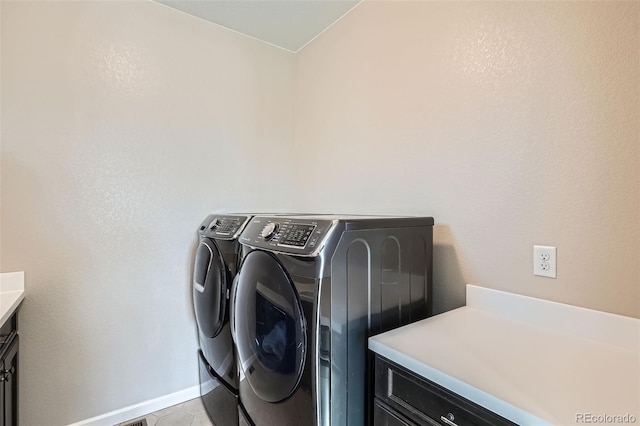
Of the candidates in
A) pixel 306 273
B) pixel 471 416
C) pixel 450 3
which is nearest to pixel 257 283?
pixel 306 273

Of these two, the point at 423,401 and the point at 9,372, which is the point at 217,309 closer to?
the point at 9,372

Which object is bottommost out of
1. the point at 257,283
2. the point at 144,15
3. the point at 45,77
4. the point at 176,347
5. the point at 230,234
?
the point at 176,347

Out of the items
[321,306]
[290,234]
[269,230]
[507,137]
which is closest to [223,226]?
[269,230]

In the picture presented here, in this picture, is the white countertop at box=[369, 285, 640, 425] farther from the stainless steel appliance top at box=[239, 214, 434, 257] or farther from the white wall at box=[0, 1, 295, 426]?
the white wall at box=[0, 1, 295, 426]

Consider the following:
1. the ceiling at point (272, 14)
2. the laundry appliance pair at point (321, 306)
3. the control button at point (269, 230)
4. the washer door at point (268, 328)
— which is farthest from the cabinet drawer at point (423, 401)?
the ceiling at point (272, 14)

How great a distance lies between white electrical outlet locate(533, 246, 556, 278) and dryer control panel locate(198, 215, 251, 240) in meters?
1.29

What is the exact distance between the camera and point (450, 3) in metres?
1.48

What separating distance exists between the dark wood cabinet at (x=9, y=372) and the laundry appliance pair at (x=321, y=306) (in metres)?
0.99

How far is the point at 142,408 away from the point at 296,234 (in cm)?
176

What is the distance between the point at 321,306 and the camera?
100 cm

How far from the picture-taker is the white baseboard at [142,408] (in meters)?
1.82

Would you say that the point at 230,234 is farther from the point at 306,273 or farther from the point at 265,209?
the point at 265,209

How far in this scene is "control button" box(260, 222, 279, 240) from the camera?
49.2 inches

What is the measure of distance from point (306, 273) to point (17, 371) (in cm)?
174
